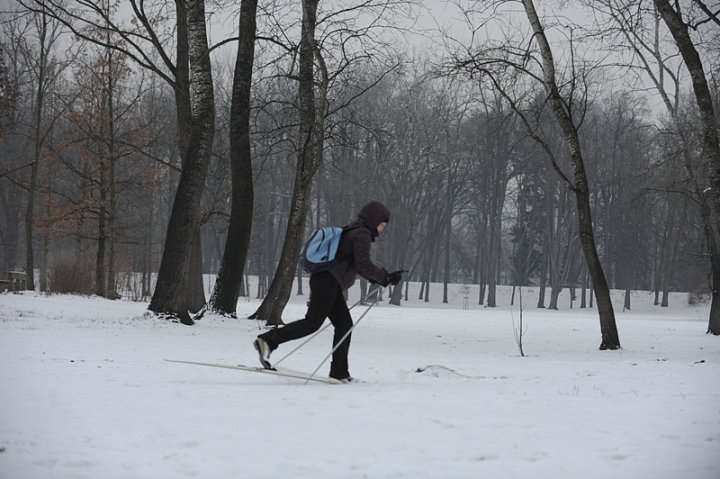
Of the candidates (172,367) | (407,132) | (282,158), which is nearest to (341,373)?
(172,367)

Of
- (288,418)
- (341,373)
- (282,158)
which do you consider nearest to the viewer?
(288,418)

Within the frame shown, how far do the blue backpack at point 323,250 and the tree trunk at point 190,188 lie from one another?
7160 mm

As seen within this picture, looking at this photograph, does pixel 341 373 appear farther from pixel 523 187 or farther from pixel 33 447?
pixel 523 187

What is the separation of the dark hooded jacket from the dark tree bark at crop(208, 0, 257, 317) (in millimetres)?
8910

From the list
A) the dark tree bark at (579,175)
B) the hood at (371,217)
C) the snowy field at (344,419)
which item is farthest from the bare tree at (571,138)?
the hood at (371,217)

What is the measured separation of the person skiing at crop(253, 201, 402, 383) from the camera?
757 centimetres

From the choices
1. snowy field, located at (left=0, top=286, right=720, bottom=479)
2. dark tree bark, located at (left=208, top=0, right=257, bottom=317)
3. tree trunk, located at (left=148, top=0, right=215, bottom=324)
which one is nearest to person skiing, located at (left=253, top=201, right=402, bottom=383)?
snowy field, located at (left=0, top=286, right=720, bottom=479)

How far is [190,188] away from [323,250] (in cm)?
747

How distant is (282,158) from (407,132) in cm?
1010

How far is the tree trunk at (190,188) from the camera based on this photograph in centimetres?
1433

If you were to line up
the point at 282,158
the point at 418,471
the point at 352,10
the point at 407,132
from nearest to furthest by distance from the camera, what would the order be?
the point at 418,471 < the point at 352,10 < the point at 407,132 < the point at 282,158

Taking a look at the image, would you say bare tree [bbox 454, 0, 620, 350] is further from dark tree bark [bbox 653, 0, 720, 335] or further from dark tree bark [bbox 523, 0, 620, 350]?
dark tree bark [bbox 653, 0, 720, 335]

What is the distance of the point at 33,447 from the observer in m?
4.42

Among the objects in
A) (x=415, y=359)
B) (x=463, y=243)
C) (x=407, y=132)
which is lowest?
(x=415, y=359)
